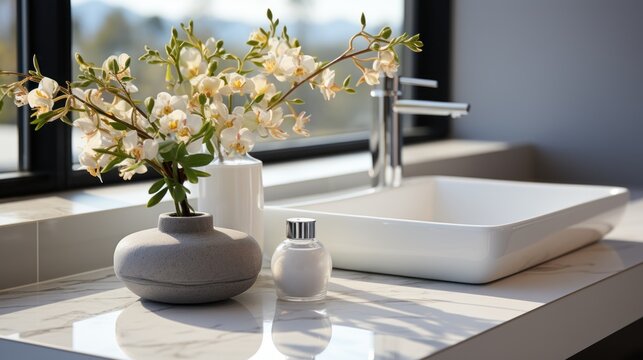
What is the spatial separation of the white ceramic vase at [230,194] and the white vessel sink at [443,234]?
0.11m

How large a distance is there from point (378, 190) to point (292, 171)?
282 mm

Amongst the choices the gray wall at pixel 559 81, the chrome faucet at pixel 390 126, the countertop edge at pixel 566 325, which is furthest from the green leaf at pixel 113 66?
the gray wall at pixel 559 81

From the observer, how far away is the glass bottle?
1443 mm

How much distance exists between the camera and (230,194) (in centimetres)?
163

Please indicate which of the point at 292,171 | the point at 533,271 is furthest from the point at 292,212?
the point at 292,171

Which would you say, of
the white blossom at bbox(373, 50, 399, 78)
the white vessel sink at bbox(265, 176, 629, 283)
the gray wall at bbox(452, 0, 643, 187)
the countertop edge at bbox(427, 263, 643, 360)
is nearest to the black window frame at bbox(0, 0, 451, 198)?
the white vessel sink at bbox(265, 176, 629, 283)

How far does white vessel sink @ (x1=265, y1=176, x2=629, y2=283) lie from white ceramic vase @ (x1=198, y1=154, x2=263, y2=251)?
0.35 ft

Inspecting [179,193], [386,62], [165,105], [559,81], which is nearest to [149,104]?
[165,105]

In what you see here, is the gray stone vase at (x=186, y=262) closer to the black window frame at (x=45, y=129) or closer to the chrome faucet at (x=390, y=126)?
the black window frame at (x=45, y=129)

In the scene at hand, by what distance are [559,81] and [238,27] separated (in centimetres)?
94

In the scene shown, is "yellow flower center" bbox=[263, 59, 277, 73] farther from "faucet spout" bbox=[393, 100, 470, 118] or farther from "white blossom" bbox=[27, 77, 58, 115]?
"faucet spout" bbox=[393, 100, 470, 118]

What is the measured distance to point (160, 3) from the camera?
7.47 ft

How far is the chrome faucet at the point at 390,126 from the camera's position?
2.08m

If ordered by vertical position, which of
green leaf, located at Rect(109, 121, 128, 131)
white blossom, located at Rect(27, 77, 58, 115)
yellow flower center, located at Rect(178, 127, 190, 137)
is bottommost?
yellow flower center, located at Rect(178, 127, 190, 137)
